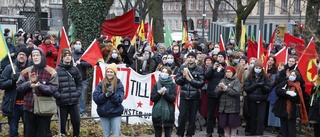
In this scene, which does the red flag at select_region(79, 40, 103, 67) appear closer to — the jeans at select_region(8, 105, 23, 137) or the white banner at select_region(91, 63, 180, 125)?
the white banner at select_region(91, 63, 180, 125)

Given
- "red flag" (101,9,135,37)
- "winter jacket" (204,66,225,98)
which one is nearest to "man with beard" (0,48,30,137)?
"winter jacket" (204,66,225,98)

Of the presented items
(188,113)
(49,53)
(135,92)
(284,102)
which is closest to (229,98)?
(188,113)

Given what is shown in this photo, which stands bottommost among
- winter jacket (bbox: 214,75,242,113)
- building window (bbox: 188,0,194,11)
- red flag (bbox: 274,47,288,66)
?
winter jacket (bbox: 214,75,242,113)

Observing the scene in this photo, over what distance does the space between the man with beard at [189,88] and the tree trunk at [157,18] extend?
40.0 feet

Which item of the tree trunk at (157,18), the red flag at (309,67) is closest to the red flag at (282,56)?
the red flag at (309,67)

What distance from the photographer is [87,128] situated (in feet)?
40.3

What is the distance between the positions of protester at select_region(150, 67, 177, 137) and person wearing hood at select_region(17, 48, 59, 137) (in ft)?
6.90

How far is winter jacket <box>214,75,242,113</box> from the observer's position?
11.5 meters

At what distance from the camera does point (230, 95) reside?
452 inches

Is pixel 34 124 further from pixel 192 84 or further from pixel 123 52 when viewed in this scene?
pixel 123 52

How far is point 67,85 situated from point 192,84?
252 centimetres

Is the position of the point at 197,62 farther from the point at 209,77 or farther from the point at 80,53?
the point at 80,53

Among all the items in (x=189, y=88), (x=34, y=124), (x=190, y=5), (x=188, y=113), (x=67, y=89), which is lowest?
(x=188, y=113)

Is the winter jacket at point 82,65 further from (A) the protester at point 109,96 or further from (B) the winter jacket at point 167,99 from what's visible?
(A) the protester at point 109,96
